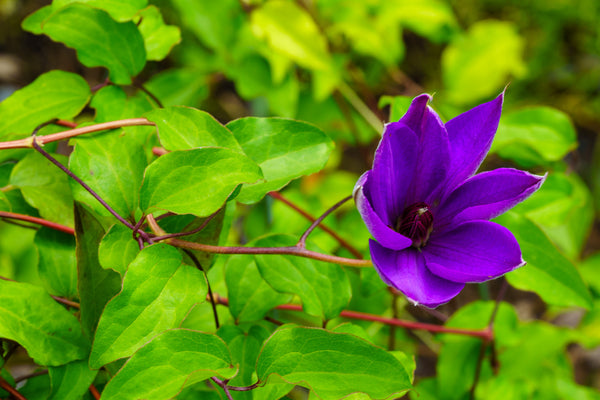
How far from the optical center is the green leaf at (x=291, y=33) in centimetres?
95

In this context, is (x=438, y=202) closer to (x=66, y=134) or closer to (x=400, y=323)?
(x=400, y=323)

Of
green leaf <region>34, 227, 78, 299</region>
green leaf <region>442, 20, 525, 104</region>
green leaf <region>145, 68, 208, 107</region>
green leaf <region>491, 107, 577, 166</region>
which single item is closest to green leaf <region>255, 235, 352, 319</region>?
green leaf <region>34, 227, 78, 299</region>

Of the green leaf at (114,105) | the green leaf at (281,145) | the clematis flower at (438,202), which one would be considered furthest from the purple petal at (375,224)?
the green leaf at (114,105)

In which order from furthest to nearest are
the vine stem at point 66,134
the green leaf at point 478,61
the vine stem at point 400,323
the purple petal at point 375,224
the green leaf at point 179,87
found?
the green leaf at point 478,61 → the green leaf at point 179,87 → the vine stem at point 400,323 → the vine stem at point 66,134 → the purple petal at point 375,224

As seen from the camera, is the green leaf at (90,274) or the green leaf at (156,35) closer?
the green leaf at (90,274)

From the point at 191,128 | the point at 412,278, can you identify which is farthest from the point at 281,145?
the point at 412,278

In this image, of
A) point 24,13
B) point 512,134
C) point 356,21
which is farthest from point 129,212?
point 24,13

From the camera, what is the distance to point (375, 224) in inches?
15.3

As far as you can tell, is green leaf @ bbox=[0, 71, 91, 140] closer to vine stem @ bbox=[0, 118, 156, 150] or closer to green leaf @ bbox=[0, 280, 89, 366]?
vine stem @ bbox=[0, 118, 156, 150]

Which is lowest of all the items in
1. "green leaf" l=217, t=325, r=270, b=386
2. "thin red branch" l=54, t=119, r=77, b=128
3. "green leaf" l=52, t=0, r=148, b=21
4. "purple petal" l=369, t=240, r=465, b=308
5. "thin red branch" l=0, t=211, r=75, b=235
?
"green leaf" l=217, t=325, r=270, b=386

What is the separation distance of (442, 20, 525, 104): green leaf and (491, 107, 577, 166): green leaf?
512mm

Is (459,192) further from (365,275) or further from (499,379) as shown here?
(499,379)

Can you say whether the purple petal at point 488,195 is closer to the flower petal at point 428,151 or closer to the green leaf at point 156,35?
the flower petal at point 428,151

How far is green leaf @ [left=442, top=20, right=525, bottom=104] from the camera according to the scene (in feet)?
4.20
